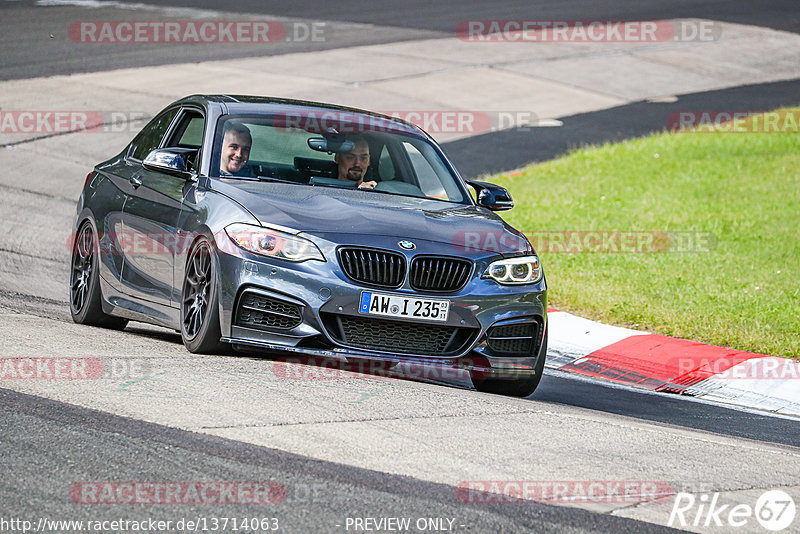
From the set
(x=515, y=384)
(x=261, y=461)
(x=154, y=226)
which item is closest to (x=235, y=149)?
(x=154, y=226)

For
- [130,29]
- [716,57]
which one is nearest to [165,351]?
[130,29]

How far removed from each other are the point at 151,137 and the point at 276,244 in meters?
2.65

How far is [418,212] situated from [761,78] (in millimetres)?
20948

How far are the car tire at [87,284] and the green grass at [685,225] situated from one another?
4.41 meters

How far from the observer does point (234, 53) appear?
85.0 feet

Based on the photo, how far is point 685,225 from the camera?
1515cm

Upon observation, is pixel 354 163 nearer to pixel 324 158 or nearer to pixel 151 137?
pixel 324 158

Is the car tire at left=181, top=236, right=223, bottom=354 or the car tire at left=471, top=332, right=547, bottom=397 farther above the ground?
the car tire at left=181, top=236, right=223, bottom=354

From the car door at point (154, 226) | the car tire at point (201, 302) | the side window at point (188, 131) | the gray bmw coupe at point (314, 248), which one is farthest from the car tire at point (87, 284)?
the car tire at point (201, 302)

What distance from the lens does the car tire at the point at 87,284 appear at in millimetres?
9109

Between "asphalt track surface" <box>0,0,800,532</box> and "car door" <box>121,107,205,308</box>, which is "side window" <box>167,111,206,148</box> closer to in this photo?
"car door" <box>121,107,205,308</box>

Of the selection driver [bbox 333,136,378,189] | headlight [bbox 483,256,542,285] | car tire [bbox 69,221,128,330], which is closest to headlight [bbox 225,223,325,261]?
headlight [bbox 483,256,542,285]

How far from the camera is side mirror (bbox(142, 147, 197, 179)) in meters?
8.02

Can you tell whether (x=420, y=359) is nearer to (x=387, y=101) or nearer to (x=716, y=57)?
(x=387, y=101)
